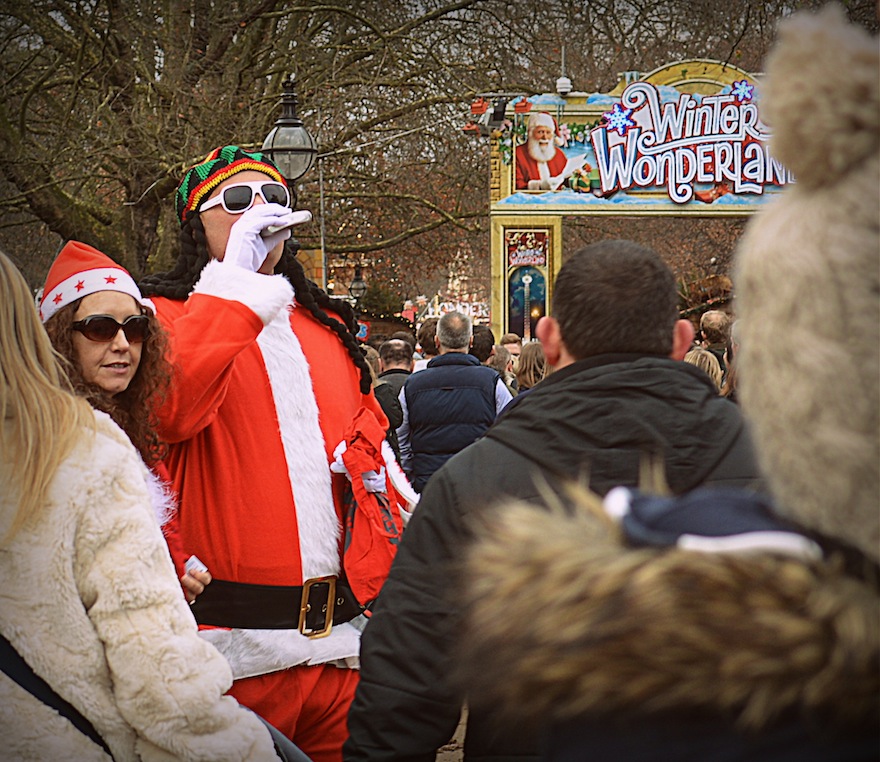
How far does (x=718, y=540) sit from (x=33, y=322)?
1.45m

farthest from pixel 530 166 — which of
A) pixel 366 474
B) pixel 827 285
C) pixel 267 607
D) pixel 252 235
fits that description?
pixel 827 285

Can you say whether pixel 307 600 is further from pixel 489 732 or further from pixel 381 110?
pixel 381 110

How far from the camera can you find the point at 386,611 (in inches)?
82.5

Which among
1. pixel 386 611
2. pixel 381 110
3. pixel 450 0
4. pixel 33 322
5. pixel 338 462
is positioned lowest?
pixel 386 611

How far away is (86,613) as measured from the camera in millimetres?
1938

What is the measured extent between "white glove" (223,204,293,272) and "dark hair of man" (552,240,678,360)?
107 cm

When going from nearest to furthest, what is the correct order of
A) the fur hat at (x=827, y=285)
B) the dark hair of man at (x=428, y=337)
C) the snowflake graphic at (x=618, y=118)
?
the fur hat at (x=827, y=285) → the dark hair of man at (x=428, y=337) → the snowflake graphic at (x=618, y=118)

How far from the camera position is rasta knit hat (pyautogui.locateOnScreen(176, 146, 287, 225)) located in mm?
3070

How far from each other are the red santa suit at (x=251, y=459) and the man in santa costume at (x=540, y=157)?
1232cm

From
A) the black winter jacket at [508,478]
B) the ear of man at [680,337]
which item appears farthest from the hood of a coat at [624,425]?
the ear of man at [680,337]

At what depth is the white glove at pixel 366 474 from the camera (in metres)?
2.86

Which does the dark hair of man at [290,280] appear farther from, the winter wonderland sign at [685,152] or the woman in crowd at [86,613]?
the winter wonderland sign at [685,152]

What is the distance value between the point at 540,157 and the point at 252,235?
12.4 metres

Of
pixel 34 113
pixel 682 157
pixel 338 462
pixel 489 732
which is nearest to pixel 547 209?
pixel 682 157
